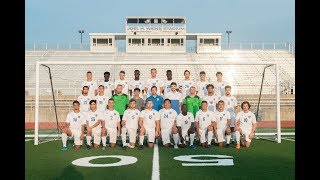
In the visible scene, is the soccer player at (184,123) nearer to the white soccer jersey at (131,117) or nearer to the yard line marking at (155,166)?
the yard line marking at (155,166)

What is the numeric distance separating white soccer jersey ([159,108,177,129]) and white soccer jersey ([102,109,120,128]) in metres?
1.01

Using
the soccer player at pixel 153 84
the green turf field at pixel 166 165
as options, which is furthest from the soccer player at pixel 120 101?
the green turf field at pixel 166 165

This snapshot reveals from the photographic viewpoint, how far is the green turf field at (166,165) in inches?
213

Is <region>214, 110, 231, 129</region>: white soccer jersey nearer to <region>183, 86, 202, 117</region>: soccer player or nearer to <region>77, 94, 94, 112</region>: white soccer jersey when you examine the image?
<region>183, 86, 202, 117</region>: soccer player

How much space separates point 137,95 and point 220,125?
6.82ft

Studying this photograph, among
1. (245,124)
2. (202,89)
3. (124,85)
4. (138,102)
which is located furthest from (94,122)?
(245,124)

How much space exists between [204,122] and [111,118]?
6.96 feet

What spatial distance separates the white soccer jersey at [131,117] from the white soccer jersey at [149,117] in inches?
4.7

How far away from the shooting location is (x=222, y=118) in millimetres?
8812

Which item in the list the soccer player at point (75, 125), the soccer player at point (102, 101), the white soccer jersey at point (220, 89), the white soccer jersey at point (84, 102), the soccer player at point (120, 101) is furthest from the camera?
the white soccer jersey at point (220, 89)

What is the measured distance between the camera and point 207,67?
33.7 m

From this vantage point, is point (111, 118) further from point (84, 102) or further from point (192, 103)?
point (192, 103)
